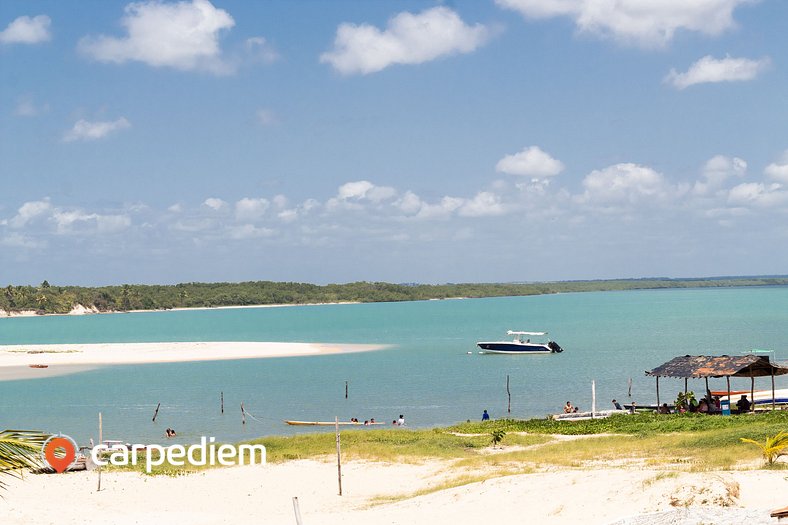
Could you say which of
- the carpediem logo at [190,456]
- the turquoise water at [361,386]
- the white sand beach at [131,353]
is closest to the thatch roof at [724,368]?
the turquoise water at [361,386]

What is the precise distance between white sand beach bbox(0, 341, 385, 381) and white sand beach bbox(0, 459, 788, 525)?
Result: 56243 mm

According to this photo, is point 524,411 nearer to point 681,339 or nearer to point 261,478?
point 261,478

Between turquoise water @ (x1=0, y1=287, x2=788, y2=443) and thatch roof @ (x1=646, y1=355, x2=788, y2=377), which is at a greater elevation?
thatch roof @ (x1=646, y1=355, x2=788, y2=377)

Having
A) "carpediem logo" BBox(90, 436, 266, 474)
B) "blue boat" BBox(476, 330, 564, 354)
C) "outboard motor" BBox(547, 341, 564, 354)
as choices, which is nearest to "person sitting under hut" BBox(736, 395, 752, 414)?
"carpediem logo" BBox(90, 436, 266, 474)

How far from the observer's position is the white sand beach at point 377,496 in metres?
18.8

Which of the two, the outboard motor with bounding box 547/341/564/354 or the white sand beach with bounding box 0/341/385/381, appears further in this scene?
the outboard motor with bounding box 547/341/564/354

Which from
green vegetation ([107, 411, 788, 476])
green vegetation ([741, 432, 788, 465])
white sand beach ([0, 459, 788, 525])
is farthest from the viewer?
green vegetation ([107, 411, 788, 476])

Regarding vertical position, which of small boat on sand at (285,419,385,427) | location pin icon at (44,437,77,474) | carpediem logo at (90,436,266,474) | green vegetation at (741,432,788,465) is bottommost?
small boat on sand at (285,419,385,427)

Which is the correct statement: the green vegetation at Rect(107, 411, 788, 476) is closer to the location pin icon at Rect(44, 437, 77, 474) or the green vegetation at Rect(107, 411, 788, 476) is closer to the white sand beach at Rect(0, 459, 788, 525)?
the white sand beach at Rect(0, 459, 788, 525)

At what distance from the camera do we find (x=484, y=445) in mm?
36875

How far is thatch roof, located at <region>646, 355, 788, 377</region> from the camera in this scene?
40.6 m

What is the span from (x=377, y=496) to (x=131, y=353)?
83.6 m

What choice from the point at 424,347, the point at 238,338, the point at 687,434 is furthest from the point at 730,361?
the point at 238,338

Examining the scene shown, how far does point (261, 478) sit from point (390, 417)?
2383 centimetres
